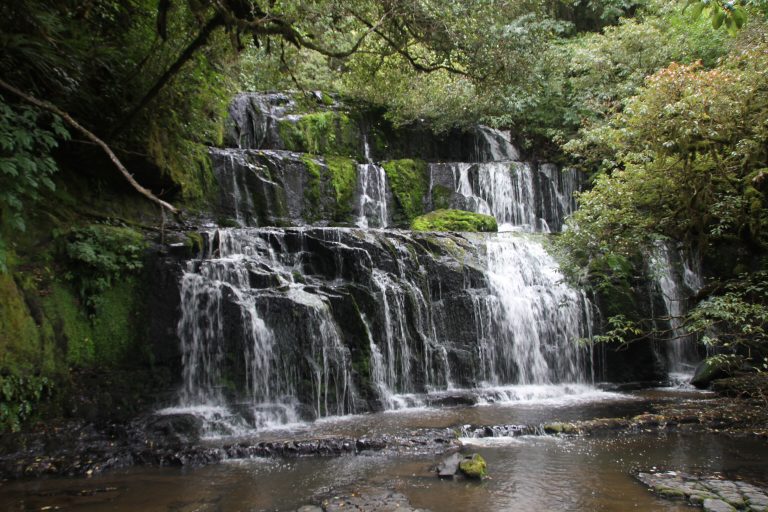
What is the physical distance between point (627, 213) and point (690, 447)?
4490 millimetres

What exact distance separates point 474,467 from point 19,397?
5864 millimetres

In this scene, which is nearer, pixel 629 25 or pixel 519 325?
pixel 519 325

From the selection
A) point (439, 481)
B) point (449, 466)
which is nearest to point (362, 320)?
point (449, 466)

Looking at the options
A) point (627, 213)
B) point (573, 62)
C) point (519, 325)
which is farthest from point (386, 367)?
point (573, 62)

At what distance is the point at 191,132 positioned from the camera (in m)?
9.73

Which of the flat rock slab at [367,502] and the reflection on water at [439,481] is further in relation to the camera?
the reflection on water at [439,481]

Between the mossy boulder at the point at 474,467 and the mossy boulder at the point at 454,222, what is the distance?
29.4 ft

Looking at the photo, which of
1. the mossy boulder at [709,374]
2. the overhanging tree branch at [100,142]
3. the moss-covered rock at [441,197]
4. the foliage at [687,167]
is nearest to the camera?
the overhanging tree branch at [100,142]

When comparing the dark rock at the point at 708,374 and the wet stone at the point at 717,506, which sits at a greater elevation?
the dark rock at the point at 708,374

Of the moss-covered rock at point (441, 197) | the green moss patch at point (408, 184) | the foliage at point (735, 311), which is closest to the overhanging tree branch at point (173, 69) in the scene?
the foliage at point (735, 311)

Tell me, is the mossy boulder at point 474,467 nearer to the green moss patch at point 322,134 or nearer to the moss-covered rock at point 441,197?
the moss-covered rock at point 441,197

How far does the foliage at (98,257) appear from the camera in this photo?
8094 millimetres

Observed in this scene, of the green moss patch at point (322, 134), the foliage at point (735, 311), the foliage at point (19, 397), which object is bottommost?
the foliage at point (19, 397)

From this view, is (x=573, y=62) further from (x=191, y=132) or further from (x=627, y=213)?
(x=191, y=132)
